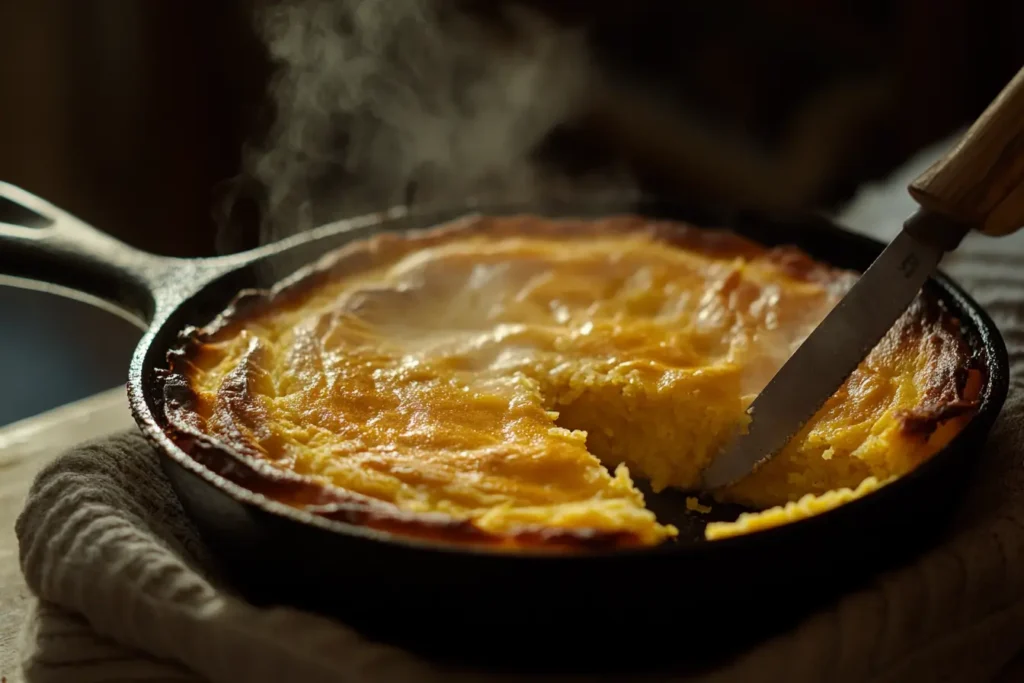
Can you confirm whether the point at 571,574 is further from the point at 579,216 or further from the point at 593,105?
the point at 593,105

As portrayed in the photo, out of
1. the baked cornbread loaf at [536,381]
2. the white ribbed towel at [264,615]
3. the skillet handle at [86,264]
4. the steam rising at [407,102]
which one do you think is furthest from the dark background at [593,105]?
the white ribbed towel at [264,615]

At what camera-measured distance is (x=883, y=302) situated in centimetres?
180

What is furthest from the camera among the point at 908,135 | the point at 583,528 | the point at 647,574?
the point at 908,135

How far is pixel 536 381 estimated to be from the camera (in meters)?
2.11

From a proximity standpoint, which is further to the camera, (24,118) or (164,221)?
(164,221)

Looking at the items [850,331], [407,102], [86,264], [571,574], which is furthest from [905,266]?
[407,102]

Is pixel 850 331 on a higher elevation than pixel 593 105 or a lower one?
lower

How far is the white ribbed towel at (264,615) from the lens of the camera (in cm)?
142

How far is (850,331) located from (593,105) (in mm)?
3645

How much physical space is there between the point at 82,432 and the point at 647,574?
1686mm

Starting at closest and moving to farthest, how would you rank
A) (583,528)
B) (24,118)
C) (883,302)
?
1. (583,528)
2. (883,302)
3. (24,118)

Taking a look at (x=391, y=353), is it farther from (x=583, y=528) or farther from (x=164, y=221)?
(x=164, y=221)

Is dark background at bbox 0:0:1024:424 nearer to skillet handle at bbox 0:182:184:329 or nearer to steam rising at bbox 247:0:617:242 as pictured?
steam rising at bbox 247:0:617:242

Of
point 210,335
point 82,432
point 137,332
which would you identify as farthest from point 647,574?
point 137,332
